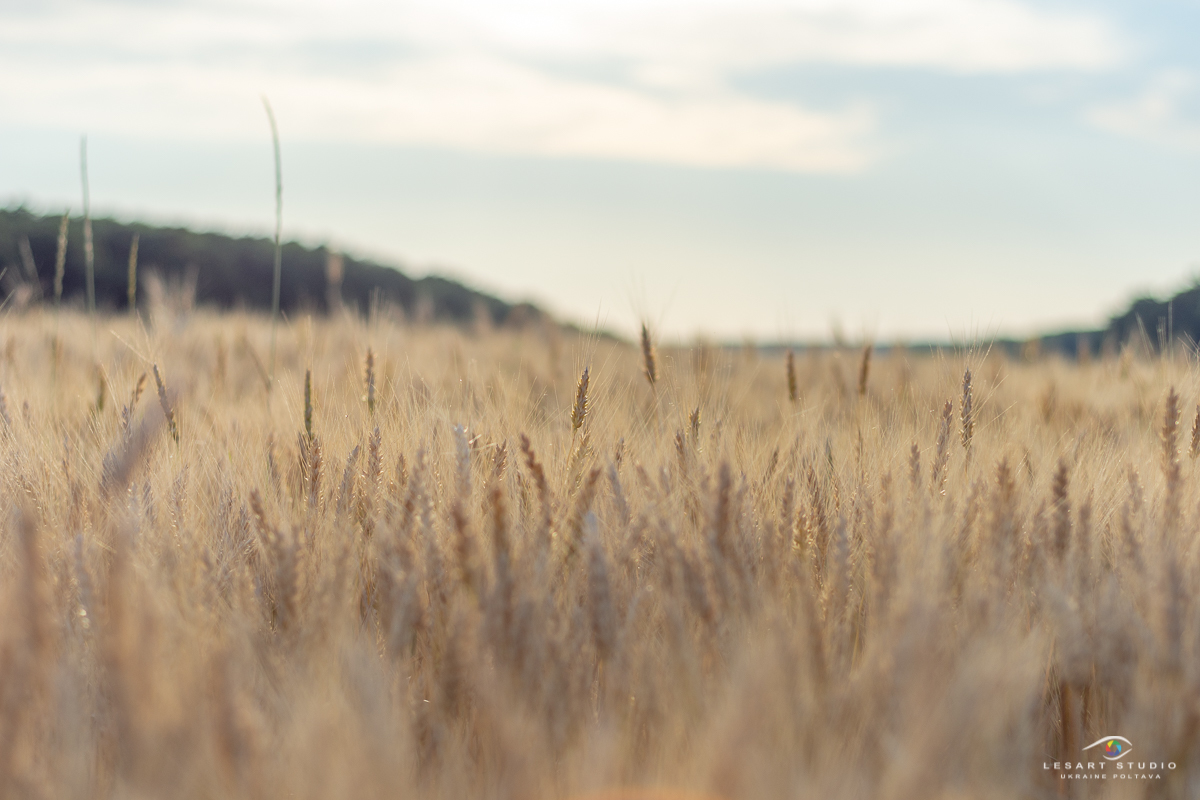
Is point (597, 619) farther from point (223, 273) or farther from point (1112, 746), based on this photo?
point (223, 273)

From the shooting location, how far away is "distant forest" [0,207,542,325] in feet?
48.7

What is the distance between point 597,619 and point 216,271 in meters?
23.0

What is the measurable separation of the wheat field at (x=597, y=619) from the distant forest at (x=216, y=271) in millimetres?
12978

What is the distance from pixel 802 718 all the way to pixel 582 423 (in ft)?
2.99

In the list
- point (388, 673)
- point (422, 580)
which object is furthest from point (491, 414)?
point (388, 673)

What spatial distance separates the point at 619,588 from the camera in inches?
53.1

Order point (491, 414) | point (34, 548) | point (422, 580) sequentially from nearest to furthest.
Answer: point (34, 548) < point (422, 580) < point (491, 414)

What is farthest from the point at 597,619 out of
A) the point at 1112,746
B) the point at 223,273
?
the point at 223,273

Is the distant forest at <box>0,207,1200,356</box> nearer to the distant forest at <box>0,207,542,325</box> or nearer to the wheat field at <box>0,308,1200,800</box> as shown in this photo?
the distant forest at <box>0,207,542,325</box>

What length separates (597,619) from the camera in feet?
3.85

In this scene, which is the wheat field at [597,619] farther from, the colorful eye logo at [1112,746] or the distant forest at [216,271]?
the distant forest at [216,271]

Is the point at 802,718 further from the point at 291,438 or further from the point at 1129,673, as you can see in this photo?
the point at 291,438

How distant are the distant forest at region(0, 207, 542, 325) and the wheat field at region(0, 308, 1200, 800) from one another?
42.6 feet

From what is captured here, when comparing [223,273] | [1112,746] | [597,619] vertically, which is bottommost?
[1112,746]
